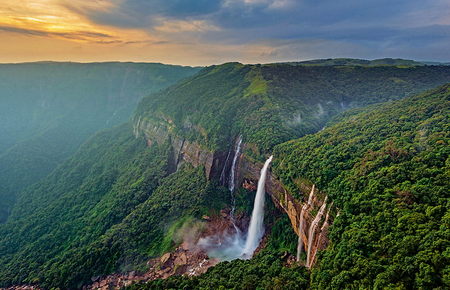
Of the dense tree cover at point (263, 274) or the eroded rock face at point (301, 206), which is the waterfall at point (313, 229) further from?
the dense tree cover at point (263, 274)

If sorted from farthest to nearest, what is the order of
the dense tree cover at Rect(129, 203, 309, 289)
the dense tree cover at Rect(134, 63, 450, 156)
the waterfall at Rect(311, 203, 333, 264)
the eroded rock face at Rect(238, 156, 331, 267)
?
the dense tree cover at Rect(134, 63, 450, 156) < the eroded rock face at Rect(238, 156, 331, 267) < the waterfall at Rect(311, 203, 333, 264) < the dense tree cover at Rect(129, 203, 309, 289)

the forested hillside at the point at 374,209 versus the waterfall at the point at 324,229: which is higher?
the forested hillside at the point at 374,209

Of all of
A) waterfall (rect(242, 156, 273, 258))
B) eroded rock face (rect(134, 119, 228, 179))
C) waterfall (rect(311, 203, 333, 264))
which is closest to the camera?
waterfall (rect(311, 203, 333, 264))

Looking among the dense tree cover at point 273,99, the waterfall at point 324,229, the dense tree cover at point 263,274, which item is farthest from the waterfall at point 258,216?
the waterfall at point 324,229

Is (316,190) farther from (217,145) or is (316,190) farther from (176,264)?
(217,145)

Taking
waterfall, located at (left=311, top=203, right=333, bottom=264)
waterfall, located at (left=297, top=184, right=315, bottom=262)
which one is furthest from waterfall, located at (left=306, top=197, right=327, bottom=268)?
waterfall, located at (left=297, top=184, right=315, bottom=262)

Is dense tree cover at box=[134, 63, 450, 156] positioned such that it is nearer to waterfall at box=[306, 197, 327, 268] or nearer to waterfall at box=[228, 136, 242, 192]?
waterfall at box=[228, 136, 242, 192]

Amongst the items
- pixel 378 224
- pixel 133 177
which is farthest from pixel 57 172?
pixel 378 224
